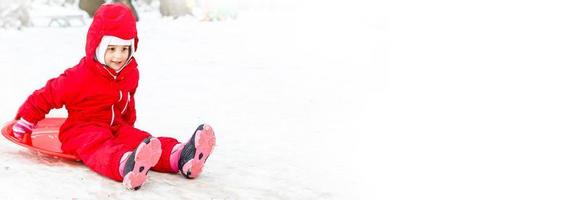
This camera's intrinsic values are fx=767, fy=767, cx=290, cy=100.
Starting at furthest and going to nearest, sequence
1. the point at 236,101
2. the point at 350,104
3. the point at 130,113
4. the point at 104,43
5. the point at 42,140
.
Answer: the point at 350,104
the point at 236,101
the point at 130,113
the point at 42,140
the point at 104,43

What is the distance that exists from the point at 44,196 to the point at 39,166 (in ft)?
2.40

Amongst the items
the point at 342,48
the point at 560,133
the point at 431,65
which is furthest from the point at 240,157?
the point at 342,48

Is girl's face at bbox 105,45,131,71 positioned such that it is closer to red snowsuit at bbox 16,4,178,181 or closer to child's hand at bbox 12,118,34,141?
red snowsuit at bbox 16,4,178,181

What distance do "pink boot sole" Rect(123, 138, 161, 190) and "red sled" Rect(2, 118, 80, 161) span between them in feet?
2.41

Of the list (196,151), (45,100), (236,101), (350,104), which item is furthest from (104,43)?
(350,104)

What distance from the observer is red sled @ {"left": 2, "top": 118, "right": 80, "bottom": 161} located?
5.08m

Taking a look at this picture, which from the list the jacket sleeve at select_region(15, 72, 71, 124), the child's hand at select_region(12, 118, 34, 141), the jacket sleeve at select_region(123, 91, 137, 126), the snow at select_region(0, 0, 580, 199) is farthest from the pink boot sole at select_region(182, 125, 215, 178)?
the child's hand at select_region(12, 118, 34, 141)

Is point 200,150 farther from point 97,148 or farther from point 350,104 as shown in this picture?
point 350,104

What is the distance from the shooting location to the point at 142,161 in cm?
443

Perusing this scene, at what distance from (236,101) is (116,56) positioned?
16.7 ft

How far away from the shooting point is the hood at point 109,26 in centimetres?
499

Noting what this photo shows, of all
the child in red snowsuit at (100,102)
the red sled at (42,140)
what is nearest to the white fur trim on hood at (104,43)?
the child in red snowsuit at (100,102)

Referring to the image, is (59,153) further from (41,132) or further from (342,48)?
(342,48)

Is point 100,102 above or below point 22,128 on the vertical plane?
above
